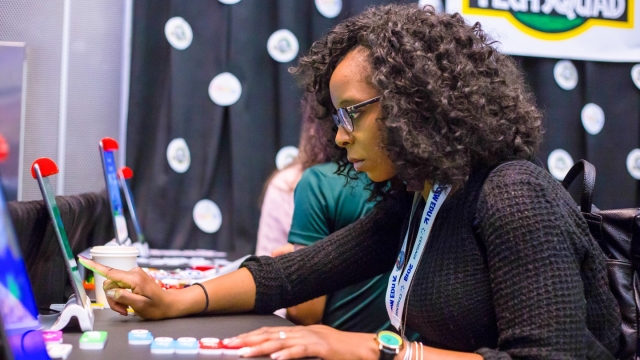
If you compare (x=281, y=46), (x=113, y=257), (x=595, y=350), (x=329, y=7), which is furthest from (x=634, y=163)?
(x=113, y=257)

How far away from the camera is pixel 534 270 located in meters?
0.93

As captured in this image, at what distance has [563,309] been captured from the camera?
91cm

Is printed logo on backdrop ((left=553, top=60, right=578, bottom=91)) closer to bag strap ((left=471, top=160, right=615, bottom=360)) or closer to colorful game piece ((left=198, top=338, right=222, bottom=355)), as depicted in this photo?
bag strap ((left=471, top=160, right=615, bottom=360))

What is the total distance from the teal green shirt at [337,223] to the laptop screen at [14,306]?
112cm

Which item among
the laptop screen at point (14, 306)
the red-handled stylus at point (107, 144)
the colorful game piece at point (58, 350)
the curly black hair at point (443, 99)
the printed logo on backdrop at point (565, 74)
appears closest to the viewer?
the laptop screen at point (14, 306)

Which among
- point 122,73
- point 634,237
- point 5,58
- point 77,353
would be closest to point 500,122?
point 634,237

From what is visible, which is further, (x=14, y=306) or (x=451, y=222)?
(x=451, y=222)

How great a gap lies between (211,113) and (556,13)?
1.59 metres

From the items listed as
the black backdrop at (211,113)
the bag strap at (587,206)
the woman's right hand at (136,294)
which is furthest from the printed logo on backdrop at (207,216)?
the bag strap at (587,206)

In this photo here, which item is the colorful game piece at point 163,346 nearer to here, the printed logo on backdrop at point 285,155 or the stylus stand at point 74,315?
the stylus stand at point 74,315

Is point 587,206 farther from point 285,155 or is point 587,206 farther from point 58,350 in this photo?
point 285,155

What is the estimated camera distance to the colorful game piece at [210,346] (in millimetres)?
920

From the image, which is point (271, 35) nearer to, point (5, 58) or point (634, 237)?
point (5, 58)

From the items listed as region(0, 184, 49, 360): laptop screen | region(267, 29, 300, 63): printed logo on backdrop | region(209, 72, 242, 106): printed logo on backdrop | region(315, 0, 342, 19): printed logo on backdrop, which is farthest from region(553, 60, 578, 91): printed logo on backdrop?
region(0, 184, 49, 360): laptop screen
